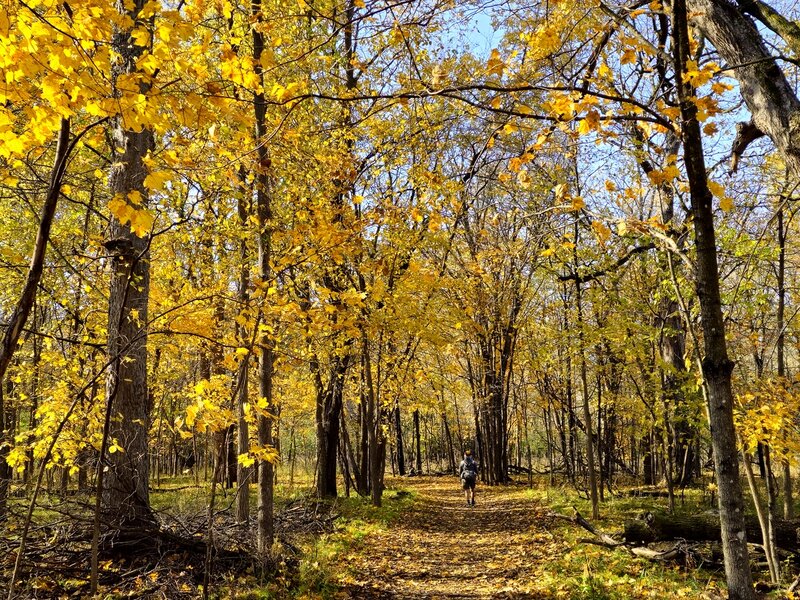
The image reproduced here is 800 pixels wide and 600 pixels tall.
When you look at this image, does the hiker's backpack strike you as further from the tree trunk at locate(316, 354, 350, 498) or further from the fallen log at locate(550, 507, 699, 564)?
the fallen log at locate(550, 507, 699, 564)

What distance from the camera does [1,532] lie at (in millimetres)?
5535

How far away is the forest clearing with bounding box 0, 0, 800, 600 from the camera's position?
10.00 ft

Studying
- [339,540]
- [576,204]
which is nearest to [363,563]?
[339,540]

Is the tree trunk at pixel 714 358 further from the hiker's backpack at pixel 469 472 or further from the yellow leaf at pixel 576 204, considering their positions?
the hiker's backpack at pixel 469 472

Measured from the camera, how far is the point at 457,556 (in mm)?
8594

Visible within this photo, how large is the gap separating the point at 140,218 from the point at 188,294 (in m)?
9.84

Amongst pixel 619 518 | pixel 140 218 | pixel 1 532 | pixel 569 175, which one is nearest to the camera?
pixel 140 218

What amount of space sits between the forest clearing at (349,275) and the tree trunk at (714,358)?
2 cm

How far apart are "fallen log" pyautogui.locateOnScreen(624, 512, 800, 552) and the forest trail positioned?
118 cm

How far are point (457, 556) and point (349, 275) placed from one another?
20.9 feet

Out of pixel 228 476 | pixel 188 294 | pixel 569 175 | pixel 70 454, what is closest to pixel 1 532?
pixel 70 454

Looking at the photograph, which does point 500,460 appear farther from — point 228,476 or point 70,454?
point 70,454

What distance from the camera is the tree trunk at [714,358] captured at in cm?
290

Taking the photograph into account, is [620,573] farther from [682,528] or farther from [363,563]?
[363,563]
